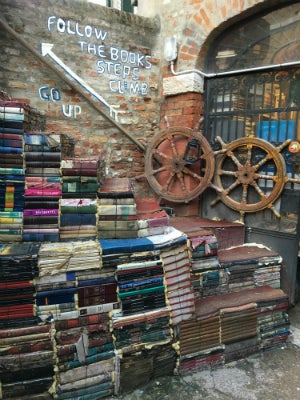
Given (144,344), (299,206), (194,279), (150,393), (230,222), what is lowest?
(150,393)

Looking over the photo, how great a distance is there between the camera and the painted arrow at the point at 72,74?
415 centimetres

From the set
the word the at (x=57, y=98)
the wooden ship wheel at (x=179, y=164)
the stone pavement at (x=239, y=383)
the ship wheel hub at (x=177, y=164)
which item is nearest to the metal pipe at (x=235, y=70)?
the wooden ship wheel at (x=179, y=164)

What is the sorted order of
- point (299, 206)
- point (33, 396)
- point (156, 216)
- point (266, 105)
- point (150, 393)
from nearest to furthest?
point (33, 396) → point (150, 393) → point (156, 216) → point (299, 206) → point (266, 105)

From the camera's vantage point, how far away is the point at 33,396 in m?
2.25

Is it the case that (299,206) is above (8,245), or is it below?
above

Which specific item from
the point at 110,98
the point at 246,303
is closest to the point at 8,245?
the point at 246,303

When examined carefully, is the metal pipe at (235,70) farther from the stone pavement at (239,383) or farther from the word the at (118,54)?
the stone pavement at (239,383)

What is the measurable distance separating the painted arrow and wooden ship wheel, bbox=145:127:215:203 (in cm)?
78

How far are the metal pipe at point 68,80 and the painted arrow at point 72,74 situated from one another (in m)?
0.07

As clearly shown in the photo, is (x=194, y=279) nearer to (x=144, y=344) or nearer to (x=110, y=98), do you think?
(x=144, y=344)

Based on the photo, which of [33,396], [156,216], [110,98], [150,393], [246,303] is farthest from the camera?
[110,98]

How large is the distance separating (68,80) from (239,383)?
3.94 m

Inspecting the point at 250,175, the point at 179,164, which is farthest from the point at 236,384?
the point at 179,164

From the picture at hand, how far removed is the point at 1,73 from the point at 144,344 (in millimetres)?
3557
